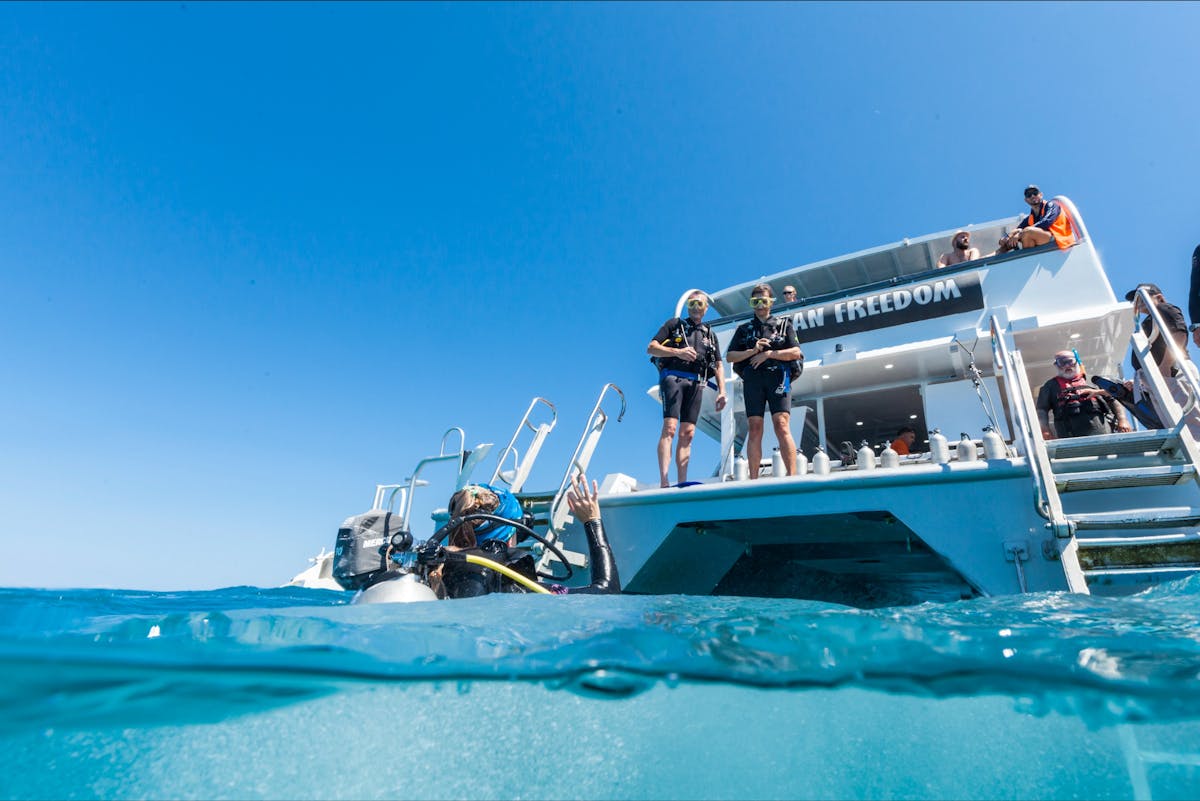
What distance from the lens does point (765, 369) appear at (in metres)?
4.46

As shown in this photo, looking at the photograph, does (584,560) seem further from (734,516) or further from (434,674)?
(434,674)

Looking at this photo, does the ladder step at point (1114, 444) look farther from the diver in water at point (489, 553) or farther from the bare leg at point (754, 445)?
the diver in water at point (489, 553)

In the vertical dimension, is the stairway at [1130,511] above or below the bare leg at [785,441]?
below

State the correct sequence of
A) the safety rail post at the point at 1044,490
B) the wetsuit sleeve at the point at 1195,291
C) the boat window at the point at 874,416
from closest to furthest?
1. the safety rail post at the point at 1044,490
2. the wetsuit sleeve at the point at 1195,291
3. the boat window at the point at 874,416

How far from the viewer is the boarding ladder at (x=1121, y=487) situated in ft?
9.26

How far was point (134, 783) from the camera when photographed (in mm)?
1672

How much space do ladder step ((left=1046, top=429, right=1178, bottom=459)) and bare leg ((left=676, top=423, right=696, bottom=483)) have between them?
7.48 feet

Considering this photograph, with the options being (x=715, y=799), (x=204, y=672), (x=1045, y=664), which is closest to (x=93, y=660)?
(x=204, y=672)

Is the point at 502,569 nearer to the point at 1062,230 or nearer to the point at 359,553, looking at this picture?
the point at 359,553

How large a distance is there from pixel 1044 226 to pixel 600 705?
21.7 ft

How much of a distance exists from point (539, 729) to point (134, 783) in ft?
3.81

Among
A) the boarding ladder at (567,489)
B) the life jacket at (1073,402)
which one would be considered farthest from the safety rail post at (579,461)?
the life jacket at (1073,402)

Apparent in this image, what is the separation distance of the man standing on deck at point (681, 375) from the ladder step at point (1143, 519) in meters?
2.35

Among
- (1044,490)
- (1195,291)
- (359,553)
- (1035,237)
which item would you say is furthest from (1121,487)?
(359,553)
